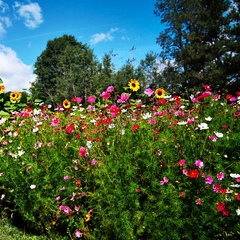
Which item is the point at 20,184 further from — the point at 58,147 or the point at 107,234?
the point at 107,234

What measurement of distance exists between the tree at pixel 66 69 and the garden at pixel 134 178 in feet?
58.4

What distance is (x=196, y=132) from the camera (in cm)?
321

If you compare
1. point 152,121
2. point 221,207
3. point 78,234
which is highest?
point 152,121

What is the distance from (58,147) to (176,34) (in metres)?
24.0

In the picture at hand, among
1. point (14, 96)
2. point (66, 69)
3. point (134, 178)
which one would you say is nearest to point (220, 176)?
point (134, 178)

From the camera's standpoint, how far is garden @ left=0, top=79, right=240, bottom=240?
106 inches

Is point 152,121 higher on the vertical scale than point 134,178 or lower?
higher

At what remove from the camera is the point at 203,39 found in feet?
80.8

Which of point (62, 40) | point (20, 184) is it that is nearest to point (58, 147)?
point (20, 184)

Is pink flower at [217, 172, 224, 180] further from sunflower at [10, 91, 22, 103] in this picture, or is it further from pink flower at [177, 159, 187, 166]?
sunflower at [10, 91, 22, 103]

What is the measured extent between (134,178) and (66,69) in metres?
30.1

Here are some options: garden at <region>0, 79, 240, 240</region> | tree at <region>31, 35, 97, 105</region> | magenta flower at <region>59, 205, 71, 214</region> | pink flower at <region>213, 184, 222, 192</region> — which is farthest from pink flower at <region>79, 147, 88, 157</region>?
tree at <region>31, 35, 97, 105</region>

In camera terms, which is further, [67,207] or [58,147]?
[58,147]

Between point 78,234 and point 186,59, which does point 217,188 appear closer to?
point 78,234
